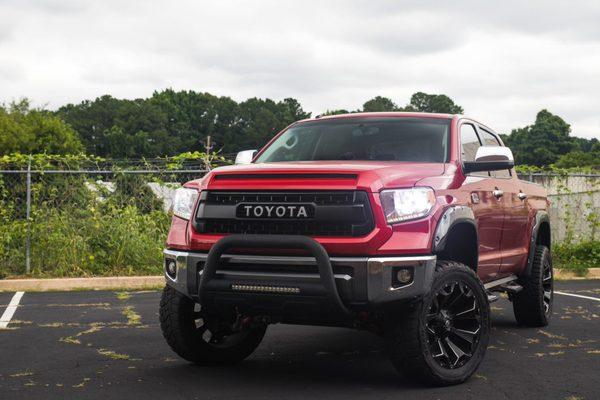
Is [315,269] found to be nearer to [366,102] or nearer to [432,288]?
[432,288]

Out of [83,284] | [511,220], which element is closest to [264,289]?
[511,220]

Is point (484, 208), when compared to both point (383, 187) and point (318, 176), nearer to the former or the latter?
point (383, 187)

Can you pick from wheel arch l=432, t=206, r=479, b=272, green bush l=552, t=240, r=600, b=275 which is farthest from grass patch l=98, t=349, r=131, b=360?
green bush l=552, t=240, r=600, b=275

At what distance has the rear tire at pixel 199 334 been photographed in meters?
6.25

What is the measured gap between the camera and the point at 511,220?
7.74 meters

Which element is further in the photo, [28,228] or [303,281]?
[28,228]

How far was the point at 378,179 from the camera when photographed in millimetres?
5445

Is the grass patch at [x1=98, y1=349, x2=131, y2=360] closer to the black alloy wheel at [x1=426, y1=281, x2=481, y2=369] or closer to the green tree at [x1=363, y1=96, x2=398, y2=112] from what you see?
the black alloy wheel at [x1=426, y1=281, x2=481, y2=369]

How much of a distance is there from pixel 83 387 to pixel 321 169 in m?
2.16

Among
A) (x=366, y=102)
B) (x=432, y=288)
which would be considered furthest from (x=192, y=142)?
(x=432, y=288)

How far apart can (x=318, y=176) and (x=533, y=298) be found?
3.91m

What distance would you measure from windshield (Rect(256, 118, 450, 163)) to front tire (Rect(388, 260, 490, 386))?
1166 mm

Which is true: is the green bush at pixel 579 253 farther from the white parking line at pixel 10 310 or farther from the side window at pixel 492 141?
the white parking line at pixel 10 310

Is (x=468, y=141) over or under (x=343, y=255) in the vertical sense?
over
